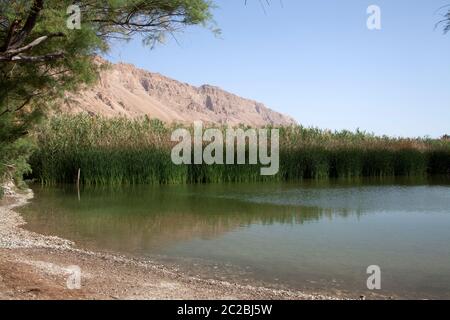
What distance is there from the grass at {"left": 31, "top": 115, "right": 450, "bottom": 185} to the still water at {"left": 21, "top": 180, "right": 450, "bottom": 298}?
92.2 inches

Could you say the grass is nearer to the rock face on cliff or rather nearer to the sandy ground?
the sandy ground

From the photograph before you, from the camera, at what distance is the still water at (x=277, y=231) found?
738 centimetres

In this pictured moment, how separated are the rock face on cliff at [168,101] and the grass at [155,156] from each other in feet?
192

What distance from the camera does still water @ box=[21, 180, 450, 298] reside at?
24.2ft

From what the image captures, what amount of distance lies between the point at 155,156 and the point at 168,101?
414 ft

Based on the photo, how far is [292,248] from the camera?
915 centimetres

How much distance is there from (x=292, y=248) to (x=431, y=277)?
8.35 feet

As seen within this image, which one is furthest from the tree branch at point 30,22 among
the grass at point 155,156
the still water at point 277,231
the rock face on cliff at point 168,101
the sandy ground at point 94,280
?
the rock face on cliff at point 168,101

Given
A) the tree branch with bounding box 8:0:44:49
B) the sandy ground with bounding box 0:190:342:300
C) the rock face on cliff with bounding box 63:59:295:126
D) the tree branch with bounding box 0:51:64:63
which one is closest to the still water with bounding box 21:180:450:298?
the sandy ground with bounding box 0:190:342:300

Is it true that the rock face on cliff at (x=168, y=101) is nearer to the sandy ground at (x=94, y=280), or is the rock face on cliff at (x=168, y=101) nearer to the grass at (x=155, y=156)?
the grass at (x=155, y=156)

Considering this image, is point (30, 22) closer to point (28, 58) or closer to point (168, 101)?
point (28, 58)

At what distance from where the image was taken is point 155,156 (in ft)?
72.1
